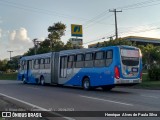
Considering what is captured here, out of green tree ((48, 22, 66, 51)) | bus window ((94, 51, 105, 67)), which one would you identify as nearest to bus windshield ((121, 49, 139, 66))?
bus window ((94, 51, 105, 67))

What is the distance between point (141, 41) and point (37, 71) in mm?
70133

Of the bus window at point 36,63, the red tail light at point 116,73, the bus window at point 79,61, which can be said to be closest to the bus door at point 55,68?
the bus window at point 36,63

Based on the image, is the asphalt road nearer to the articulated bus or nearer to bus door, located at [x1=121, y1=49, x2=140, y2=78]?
the articulated bus

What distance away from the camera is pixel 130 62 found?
2155cm

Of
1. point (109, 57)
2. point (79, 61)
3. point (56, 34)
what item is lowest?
point (79, 61)

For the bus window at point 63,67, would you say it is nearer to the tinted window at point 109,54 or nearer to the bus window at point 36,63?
the bus window at point 36,63

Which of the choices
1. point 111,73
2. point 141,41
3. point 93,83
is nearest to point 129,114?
point 111,73

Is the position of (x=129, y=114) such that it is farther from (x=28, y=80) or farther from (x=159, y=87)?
(x=28, y=80)

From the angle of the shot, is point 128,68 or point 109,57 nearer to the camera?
point 128,68

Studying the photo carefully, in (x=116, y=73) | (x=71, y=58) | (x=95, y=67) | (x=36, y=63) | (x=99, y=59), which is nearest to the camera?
(x=116, y=73)

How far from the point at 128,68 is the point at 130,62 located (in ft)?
1.63

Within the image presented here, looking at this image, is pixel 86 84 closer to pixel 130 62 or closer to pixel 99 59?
pixel 99 59

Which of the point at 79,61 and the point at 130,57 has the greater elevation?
the point at 130,57

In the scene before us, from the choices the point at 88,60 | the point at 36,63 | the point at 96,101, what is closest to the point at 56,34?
the point at 36,63
